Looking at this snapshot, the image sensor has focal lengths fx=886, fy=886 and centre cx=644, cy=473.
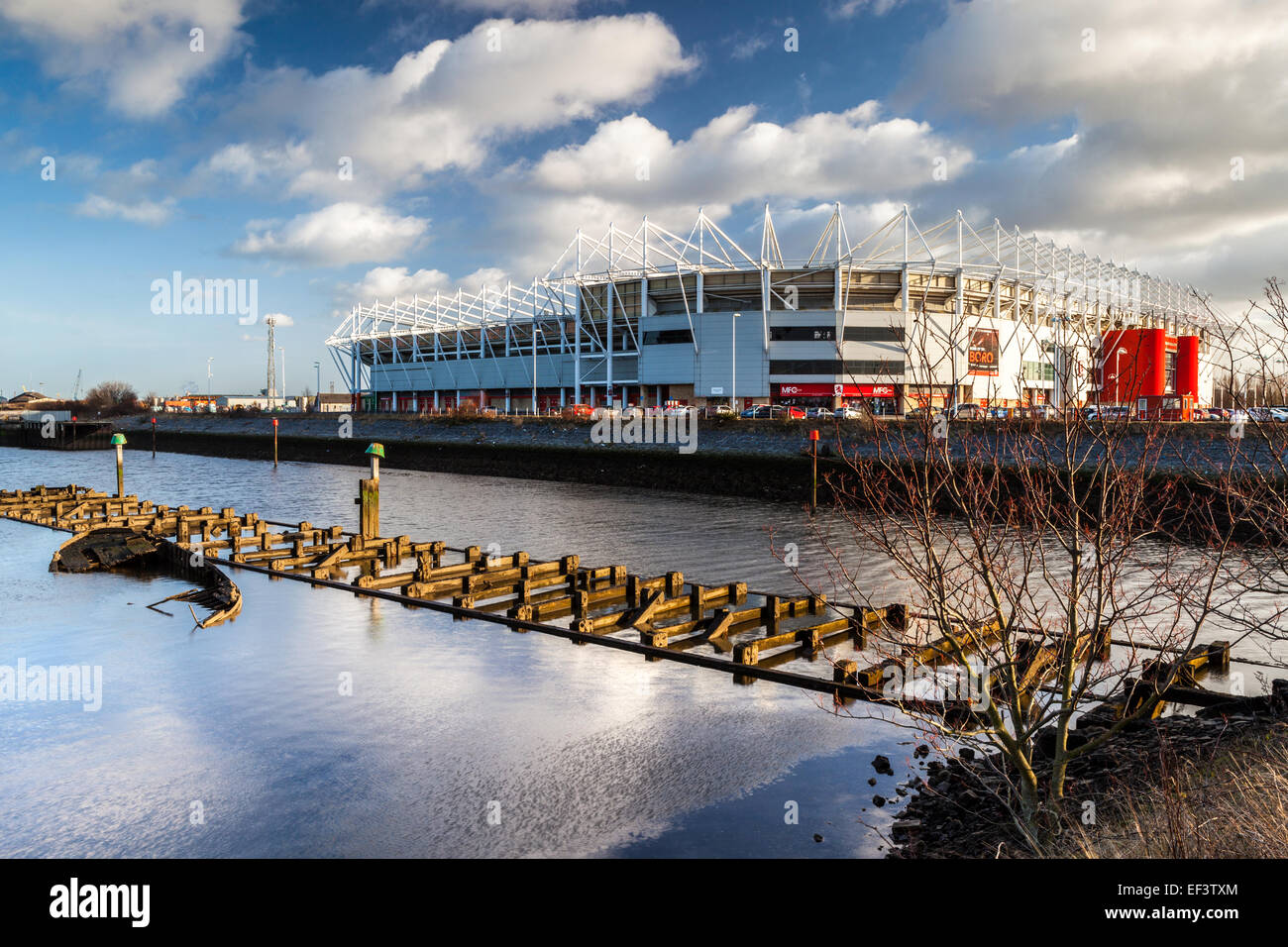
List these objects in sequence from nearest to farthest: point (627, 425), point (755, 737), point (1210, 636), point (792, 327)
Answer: point (755, 737) → point (1210, 636) → point (627, 425) → point (792, 327)

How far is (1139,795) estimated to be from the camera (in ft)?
25.0

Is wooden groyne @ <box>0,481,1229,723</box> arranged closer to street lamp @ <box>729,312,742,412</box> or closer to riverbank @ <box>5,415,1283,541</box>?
riverbank @ <box>5,415,1283,541</box>

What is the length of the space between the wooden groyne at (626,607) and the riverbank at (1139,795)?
89 cm

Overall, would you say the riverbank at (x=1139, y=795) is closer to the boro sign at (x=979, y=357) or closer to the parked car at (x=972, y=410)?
the parked car at (x=972, y=410)

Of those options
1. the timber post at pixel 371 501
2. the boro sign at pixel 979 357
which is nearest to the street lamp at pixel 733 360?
the timber post at pixel 371 501

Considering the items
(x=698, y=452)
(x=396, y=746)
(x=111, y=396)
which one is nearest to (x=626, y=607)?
(x=396, y=746)

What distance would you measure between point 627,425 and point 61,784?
48.0 meters

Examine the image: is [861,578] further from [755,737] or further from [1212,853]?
[1212,853]

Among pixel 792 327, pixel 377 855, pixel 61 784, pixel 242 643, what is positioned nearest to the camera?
pixel 377 855

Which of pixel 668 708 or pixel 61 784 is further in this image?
pixel 668 708

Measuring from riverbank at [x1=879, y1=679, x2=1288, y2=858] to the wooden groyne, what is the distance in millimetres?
886

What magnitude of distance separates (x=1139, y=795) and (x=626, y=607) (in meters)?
10.4
